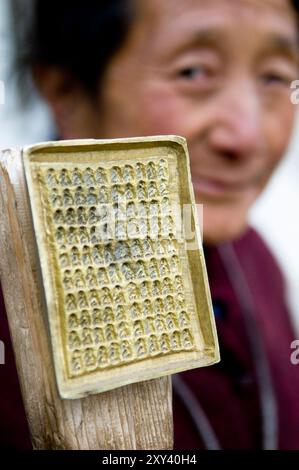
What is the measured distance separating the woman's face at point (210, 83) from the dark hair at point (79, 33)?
2 centimetres

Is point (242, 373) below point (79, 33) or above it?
below

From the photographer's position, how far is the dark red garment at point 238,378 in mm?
1042

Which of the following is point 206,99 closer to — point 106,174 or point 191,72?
point 191,72

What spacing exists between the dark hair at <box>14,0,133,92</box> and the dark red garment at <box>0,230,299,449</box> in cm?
35

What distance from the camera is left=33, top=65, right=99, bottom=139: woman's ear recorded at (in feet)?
3.48

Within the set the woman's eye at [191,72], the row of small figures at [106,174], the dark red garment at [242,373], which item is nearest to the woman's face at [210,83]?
the woman's eye at [191,72]

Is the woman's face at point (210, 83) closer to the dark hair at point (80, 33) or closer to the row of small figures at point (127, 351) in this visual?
the dark hair at point (80, 33)

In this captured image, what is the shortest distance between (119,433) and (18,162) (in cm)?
21

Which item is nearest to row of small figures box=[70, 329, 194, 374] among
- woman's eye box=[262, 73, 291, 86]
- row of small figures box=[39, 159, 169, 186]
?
row of small figures box=[39, 159, 169, 186]

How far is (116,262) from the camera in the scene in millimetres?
485

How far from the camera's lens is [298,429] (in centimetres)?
113

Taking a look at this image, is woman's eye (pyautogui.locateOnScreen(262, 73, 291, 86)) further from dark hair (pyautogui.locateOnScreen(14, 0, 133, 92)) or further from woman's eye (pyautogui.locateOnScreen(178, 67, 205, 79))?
dark hair (pyautogui.locateOnScreen(14, 0, 133, 92))

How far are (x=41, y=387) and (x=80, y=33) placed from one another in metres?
0.67

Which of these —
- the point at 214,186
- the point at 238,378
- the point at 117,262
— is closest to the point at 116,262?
the point at 117,262
